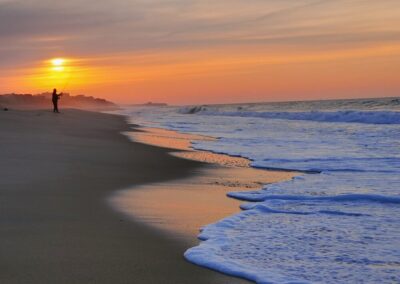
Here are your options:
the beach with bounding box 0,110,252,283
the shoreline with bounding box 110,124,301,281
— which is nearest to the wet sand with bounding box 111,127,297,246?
the shoreline with bounding box 110,124,301,281

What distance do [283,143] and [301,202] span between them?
1018 cm

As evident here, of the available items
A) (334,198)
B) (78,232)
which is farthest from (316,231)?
(78,232)

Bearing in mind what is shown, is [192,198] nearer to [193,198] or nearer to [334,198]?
[193,198]

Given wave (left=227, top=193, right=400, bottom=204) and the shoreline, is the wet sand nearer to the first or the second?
the shoreline

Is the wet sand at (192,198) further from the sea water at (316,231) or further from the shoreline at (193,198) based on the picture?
the sea water at (316,231)

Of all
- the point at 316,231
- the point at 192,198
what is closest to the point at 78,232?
the point at 316,231

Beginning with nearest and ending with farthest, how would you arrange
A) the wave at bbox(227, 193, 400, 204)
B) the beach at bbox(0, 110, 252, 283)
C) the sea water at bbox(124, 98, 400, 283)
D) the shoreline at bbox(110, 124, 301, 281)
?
the beach at bbox(0, 110, 252, 283) < the sea water at bbox(124, 98, 400, 283) < the shoreline at bbox(110, 124, 301, 281) < the wave at bbox(227, 193, 400, 204)

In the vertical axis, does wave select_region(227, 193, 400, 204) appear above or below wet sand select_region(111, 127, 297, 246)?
above

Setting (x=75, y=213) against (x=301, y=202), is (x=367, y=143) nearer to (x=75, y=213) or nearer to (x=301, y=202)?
(x=301, y=202)

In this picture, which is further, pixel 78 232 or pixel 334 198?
pixel 334 198

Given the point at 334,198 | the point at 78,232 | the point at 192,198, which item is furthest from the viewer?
the point at 192,198

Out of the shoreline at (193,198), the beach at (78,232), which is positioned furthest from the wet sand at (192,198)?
the beach at (78,232)

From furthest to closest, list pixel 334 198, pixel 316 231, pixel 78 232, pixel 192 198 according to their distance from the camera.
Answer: pixel 192 198 < pixel 334 198 < pixel 316 231 < pixel 78 232

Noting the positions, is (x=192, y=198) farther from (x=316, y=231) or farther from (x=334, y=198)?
(x=316, y=231)
